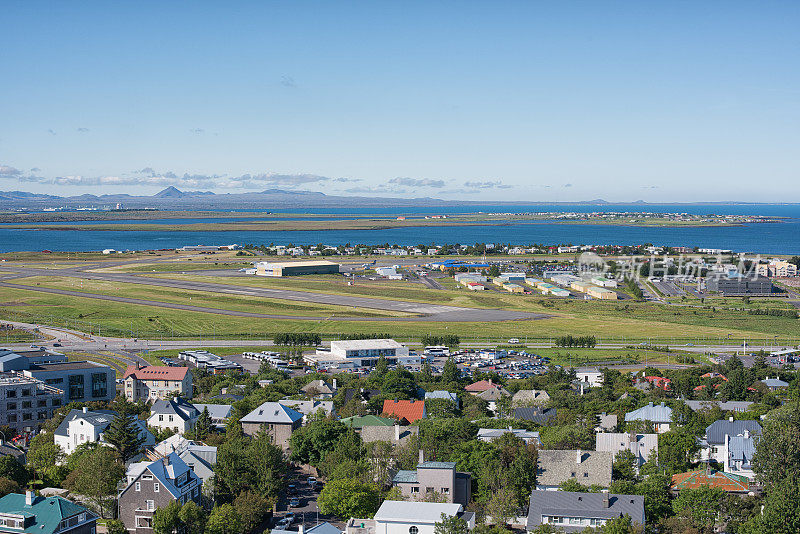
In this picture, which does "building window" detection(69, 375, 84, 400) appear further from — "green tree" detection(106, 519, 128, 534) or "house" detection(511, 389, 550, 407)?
"house" detection(511, 389, 550, 407)

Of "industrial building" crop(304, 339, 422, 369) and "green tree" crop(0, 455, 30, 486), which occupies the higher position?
"green tree" crop(0, 455, 30, 486)

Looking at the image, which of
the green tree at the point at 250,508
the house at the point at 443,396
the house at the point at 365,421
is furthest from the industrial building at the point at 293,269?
the green tree at the point at 250,508

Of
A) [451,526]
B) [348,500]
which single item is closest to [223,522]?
[348,500]

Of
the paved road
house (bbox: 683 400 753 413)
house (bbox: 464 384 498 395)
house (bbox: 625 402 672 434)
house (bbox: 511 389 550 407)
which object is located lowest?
the paved road

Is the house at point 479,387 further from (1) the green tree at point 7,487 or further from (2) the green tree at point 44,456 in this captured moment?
(1) the green tree at point 7,487

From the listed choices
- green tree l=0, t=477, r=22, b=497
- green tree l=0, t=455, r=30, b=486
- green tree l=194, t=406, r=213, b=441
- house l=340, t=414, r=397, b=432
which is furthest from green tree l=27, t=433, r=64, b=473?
house l=340, t=414, r=397, b=432

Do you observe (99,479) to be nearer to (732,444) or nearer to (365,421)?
(365,421)
